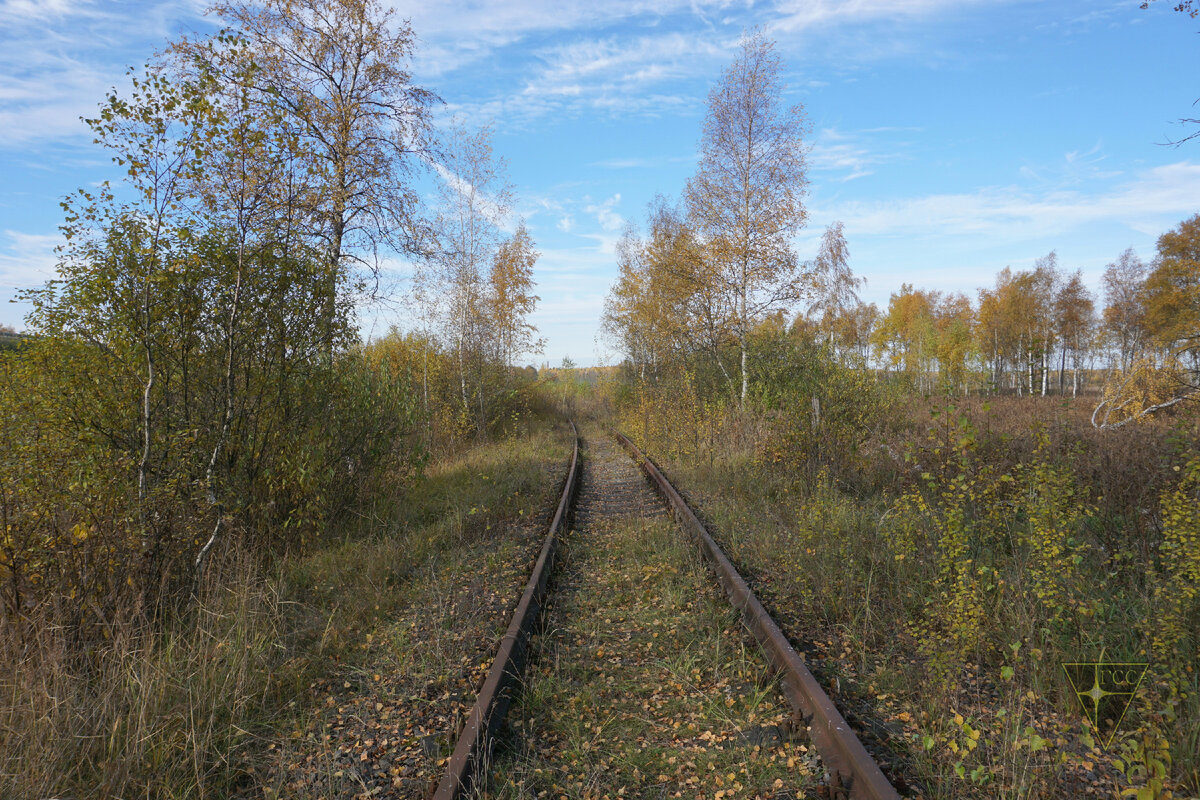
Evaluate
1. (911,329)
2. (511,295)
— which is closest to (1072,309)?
(911,329)

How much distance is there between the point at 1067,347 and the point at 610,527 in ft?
211

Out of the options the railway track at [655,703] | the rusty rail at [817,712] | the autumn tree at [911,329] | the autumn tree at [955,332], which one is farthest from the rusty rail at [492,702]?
the autumn tree at [911,329]

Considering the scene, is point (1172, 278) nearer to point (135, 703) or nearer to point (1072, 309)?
point (1072, 309)

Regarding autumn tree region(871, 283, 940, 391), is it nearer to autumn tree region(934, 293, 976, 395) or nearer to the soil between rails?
autumn tree region(934, 293, 976, 395)

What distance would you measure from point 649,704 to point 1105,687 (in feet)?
8.31

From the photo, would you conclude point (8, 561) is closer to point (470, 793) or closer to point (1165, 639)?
point (470, 793)

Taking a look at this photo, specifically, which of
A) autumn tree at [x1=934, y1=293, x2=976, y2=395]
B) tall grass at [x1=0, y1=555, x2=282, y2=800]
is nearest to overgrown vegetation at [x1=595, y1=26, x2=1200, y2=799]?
tall grass at [x1=0, y1=555, x2=282, y2=800]

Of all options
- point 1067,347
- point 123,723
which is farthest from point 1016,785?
point 1067,347

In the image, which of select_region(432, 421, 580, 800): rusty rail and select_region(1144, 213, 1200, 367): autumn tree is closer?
select_region(432, 421, 580, 800): rusty rail

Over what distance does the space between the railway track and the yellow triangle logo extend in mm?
1403

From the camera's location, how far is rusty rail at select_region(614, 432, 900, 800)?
8.25 ft

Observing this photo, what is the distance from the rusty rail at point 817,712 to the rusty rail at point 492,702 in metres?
1.66

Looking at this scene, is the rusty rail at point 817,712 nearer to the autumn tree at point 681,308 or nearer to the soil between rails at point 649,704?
the soil between rails at point 649,704

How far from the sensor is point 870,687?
11.7ft
